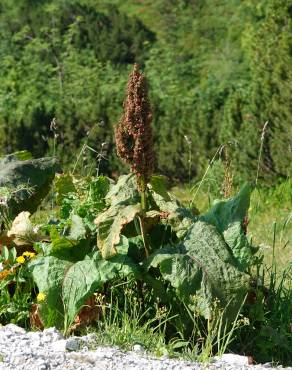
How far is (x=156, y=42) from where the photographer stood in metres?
24.8

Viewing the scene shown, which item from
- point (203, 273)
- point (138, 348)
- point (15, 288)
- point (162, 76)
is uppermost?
point (203, 273)

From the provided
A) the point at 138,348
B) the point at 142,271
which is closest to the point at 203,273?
the point at 142,271

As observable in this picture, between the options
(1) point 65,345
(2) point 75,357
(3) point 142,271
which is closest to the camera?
(2) point 75,357

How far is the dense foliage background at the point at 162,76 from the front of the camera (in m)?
11.5

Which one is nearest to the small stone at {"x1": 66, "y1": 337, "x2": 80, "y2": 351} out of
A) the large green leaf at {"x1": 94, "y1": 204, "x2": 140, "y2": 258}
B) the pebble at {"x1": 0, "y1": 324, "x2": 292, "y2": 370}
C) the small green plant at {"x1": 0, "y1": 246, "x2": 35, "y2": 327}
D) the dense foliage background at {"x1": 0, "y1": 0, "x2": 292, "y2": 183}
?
the pebble at {"x1": 0, "y1": 324, "x2": 292, "y2": 370}

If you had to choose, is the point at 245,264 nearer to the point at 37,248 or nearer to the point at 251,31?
the point at 37,248

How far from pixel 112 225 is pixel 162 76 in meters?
15.7

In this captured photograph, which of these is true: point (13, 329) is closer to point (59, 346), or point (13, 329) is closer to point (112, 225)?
point (59, 346)

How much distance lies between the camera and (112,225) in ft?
13.4

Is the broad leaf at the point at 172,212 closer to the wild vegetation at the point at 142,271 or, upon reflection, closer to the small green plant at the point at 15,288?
the wild vegetation at the point at 142,271

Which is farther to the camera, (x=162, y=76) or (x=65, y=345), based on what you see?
(x=162, y=76)

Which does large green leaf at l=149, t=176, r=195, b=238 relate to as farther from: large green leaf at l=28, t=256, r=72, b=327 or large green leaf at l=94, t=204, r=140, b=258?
large green leaf at l=28, t=256, r=72, b=327

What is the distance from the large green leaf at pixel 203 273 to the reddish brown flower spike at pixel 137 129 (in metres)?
0.40

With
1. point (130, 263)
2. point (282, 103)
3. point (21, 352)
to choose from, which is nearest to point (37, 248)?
point (130, 263)
